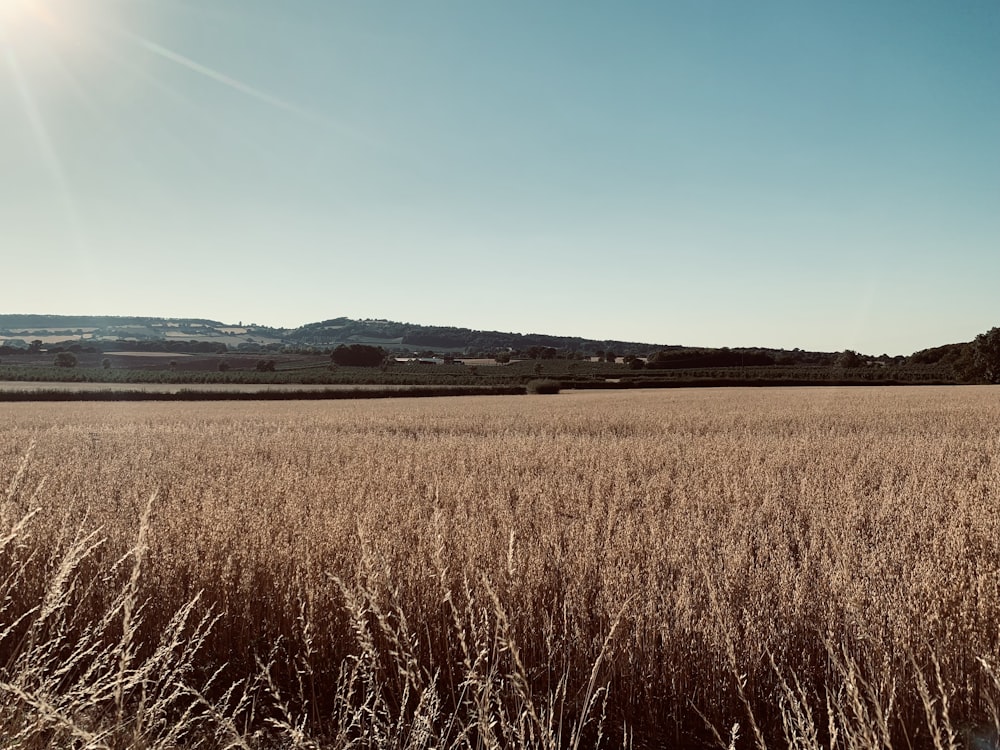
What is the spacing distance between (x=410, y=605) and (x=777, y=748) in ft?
7.23

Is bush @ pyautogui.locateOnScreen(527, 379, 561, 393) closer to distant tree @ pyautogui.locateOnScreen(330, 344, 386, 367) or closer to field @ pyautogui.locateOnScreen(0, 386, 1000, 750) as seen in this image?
distant tree @ pyautogui.locateOnScreen(330, 344, 386, 367)

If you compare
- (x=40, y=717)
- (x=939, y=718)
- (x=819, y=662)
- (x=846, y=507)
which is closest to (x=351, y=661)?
(x=40, y=717)

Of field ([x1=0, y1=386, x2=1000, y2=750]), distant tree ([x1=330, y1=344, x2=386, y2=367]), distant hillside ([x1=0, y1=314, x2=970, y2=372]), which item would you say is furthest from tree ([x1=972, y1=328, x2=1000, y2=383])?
field ([x1=0, y1=386, x2=1000, y2=750])

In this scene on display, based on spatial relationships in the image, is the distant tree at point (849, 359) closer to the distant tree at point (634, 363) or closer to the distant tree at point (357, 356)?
the distant tree at point (634, 363)

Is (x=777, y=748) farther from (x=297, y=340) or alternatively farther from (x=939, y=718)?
(x=297, y=340)

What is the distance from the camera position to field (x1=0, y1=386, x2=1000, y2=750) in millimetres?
2891

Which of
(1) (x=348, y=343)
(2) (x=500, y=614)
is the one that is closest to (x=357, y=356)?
(1) (x=348, y=343)

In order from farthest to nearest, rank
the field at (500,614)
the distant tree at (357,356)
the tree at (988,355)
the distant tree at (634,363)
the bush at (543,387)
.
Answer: the distant tree at (634,363)
the distant tree at (357,356)
the tree at (988,355)
the bush at (543,387)
the field at (500,614)

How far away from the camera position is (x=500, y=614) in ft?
7.15

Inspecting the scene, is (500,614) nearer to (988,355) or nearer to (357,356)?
(357,356)

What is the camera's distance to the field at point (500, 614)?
2.89 metres

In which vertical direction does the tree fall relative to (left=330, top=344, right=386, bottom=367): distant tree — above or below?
above

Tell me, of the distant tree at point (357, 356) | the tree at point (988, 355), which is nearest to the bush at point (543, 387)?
the distant tree at point (357, 356)

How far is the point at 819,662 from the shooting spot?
3.67 meters
